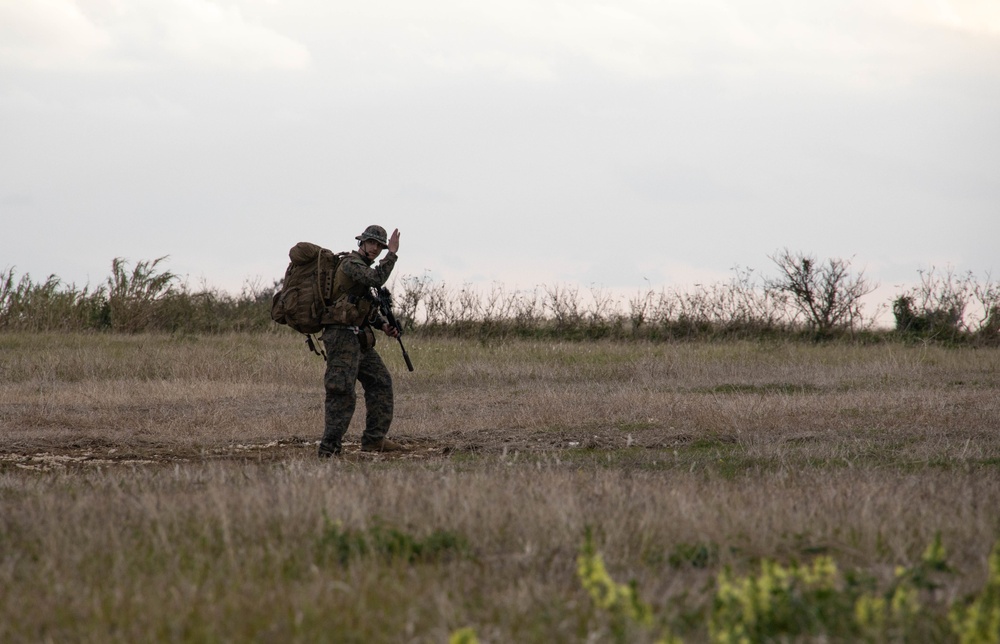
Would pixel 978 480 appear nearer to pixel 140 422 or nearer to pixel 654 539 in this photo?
pixel 654 539

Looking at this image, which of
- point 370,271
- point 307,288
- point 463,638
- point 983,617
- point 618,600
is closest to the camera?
point 463,638

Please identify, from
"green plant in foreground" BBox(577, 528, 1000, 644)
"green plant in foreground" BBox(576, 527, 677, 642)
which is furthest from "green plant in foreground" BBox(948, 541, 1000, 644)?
"green plant in foreground" BBox(576, 527, 677, 642)

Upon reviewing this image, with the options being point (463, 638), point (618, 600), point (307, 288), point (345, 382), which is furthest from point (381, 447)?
point (463, 638)

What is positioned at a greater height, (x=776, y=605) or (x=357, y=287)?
(x=357, y=287)

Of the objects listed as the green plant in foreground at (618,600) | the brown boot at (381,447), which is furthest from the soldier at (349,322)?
the green plant in foreground at (618,600)

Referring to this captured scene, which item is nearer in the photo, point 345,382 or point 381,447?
point 345,382

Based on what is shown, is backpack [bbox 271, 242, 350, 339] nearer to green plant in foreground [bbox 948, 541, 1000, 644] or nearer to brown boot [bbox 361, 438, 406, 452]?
brown boot [bbox 361, 438, 406, 452]

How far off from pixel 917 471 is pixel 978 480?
72 centimetres

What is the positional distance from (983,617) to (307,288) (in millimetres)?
6590

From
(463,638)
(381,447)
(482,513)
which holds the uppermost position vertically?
(463,638)

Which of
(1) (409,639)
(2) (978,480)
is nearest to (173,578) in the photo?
(1) (409,639)

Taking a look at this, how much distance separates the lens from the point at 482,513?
4457 millimetres

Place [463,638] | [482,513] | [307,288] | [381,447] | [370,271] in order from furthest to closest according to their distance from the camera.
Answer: [381,447] < [307,288] < [370,271] < [482,513] < [463,638]

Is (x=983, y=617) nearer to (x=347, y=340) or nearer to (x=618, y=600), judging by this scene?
(x=618, y=600)
